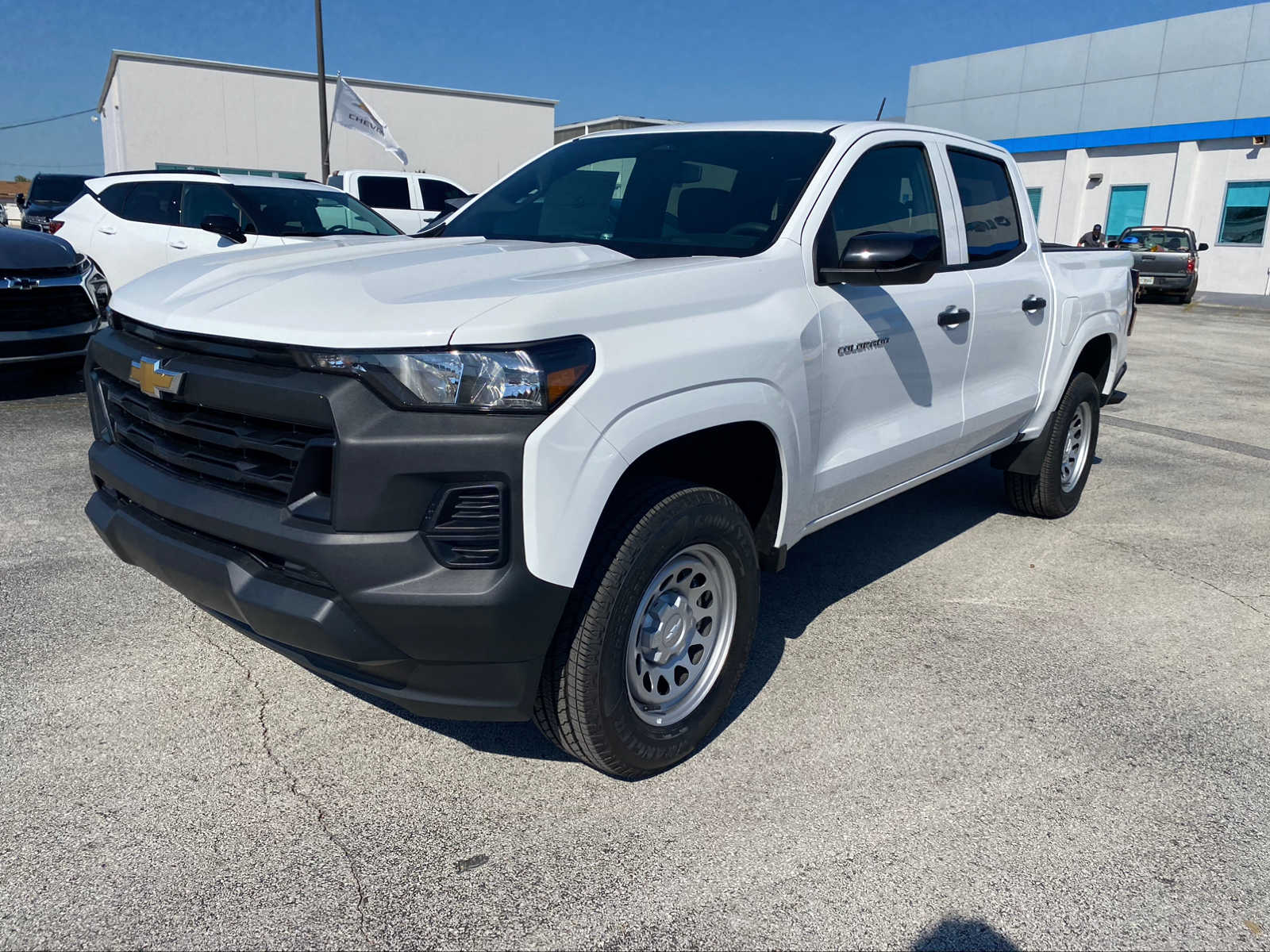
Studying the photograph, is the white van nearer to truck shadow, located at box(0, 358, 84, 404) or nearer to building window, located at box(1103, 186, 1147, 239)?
truck shadow, located at box(0, 358, 84, 404)

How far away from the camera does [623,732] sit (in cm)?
267

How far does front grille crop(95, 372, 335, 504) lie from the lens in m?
2.31

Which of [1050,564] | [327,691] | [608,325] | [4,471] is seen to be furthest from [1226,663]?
[4,471]

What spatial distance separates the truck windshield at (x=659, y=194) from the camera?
3.35 metres

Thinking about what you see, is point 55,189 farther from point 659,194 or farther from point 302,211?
point 659,194

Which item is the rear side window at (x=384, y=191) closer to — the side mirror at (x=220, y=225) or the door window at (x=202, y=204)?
the door window at (x=202, y=204)

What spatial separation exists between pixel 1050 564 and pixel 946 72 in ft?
114

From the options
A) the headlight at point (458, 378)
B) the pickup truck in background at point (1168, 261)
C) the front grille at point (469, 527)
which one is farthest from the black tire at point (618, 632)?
the pickup truck in background at point (1168, 261)

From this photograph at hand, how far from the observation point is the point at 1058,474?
17.4 ft

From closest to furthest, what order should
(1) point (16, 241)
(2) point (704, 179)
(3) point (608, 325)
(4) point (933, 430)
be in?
(3) point (608, 325)
(2) point (704, 179)
(4) point (933, 430)
(1) point (16, 241)

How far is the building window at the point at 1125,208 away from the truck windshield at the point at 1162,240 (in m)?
6.45

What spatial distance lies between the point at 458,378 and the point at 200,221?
7.79m

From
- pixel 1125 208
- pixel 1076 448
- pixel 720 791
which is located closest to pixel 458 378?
pixel 720 791

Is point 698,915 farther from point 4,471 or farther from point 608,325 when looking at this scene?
point 4,471
